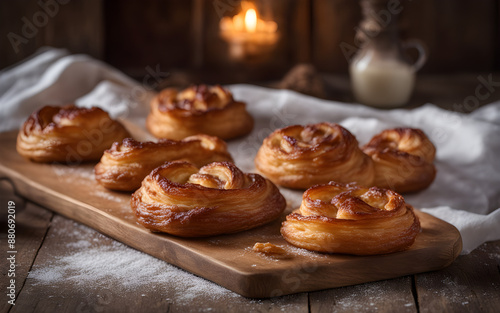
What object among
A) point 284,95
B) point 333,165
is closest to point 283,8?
point 284,95

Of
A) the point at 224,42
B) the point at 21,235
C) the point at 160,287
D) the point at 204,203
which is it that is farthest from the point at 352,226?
the point at 224,42

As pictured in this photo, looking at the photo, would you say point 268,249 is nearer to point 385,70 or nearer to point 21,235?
point 21,235

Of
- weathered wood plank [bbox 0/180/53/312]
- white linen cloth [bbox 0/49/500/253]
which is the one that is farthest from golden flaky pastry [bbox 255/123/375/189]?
weathered wood plank [bbox 0/180/53/312]

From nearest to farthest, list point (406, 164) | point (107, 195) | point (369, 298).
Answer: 1. point (369, 298)
2. point (107, 195)
3. point (406, 164)

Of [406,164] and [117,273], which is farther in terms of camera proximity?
[406,164]

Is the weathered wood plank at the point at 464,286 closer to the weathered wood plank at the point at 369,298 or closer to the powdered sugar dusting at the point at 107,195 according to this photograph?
the weathered wood plank at the point at 369,298

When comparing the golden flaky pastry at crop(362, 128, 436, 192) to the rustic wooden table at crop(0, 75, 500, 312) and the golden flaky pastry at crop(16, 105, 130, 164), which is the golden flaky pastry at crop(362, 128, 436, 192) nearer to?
the rustic wooden table at crop(0, 75, 500, 312)

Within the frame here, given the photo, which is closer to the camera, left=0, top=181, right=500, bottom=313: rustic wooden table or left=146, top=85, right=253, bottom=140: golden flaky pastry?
left=0, top=181, right=500, bottom=313: rustic wooden table
